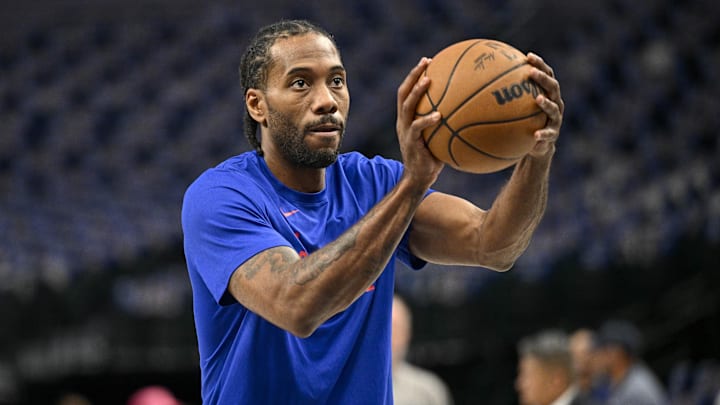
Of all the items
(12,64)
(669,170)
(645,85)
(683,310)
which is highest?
(12,64)

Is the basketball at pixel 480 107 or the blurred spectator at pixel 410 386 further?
the blurred spectator at pixel 410 386

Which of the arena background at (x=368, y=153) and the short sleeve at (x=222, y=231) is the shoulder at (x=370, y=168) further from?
the arena background at (x=368, y=153)

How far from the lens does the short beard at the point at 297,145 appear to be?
8.77 ft

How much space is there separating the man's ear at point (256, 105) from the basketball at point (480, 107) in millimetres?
570

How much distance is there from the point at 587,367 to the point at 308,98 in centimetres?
418

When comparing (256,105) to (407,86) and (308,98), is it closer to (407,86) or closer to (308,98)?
(308,98)

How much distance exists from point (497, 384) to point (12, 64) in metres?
12.8

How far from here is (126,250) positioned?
1188 centimetres

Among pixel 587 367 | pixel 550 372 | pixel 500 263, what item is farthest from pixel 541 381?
pixel 500 263

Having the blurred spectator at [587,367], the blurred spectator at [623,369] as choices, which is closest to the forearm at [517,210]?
the blurred spectator at [587,367]

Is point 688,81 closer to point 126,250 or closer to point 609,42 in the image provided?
point 609,42

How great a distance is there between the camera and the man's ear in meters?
2.80

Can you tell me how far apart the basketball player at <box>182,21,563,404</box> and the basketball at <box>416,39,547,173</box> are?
0.10 ft

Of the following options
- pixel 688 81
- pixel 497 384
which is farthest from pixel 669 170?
pixel 497 384
